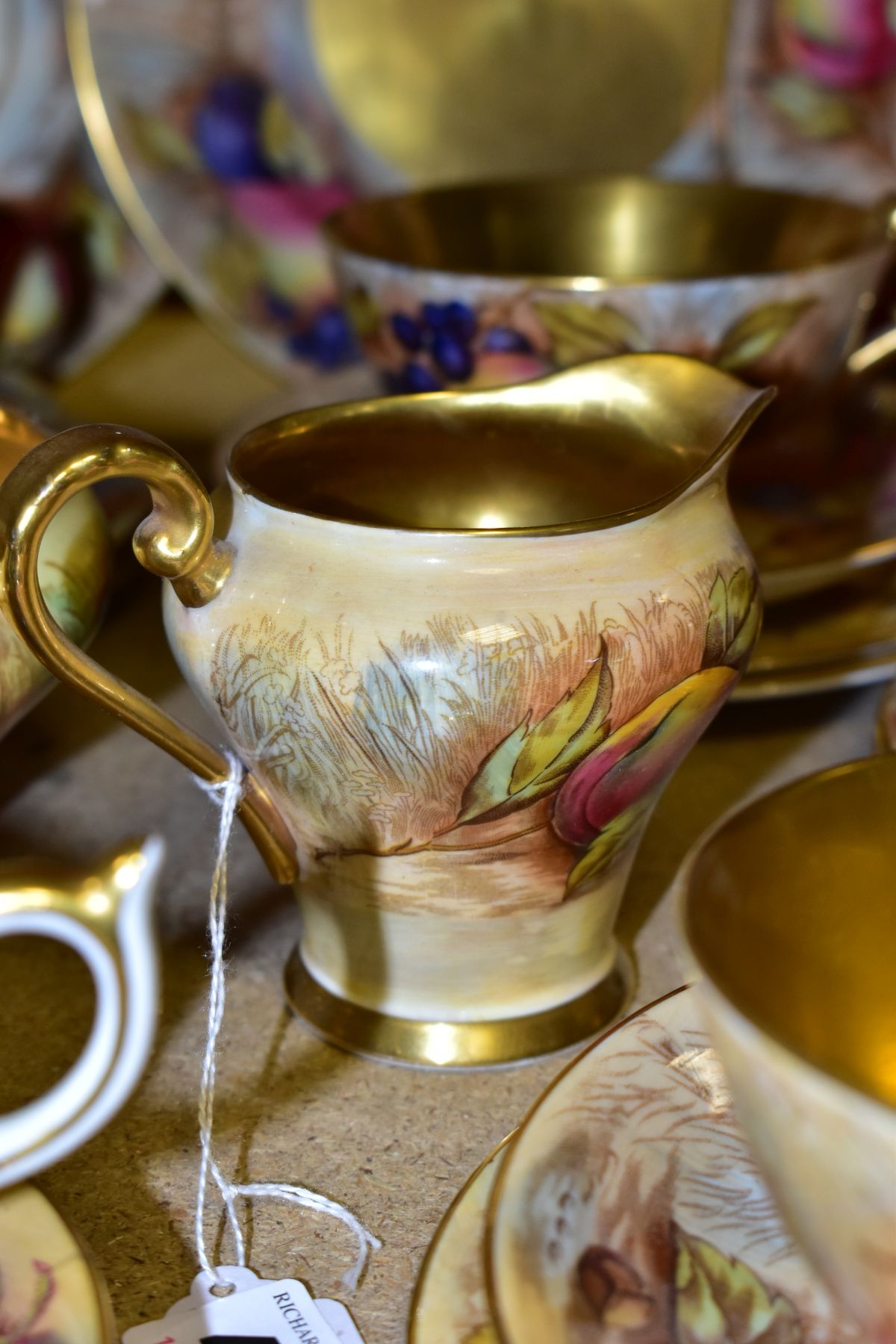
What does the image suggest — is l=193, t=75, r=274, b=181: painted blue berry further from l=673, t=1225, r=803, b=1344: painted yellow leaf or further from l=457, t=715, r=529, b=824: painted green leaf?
l=673, t=1225, r=803, b=1344: painted yellow leaf

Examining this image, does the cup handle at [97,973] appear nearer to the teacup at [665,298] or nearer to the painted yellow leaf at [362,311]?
the teacup at [665,298]

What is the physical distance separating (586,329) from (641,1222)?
409 millimetres

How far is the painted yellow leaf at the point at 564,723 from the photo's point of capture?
41 cm

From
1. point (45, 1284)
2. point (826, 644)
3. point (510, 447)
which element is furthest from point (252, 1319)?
point (826, 644)

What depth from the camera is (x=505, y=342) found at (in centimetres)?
66

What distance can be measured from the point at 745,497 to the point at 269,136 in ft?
1.33

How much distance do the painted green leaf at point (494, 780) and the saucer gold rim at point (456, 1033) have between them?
0.31 ft

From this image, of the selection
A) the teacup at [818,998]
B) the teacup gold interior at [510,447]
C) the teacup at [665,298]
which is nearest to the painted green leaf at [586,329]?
the teacup at [665,298]

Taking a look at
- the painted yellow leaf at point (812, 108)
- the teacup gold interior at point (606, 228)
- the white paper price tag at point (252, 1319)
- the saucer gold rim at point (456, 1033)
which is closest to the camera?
the white paper price tag at point (252, 1319)

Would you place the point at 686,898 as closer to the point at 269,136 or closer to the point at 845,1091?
the point at 845,1091

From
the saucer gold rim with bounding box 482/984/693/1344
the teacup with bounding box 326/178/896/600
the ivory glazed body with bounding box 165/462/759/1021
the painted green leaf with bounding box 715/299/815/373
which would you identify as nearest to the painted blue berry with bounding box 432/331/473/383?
the teacup with bounding box 326/178/896/600

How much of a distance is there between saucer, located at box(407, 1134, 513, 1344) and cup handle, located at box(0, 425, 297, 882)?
137mm

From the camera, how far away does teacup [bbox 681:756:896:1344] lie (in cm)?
26

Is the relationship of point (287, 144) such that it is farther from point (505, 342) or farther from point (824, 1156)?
point (824, 1156)
